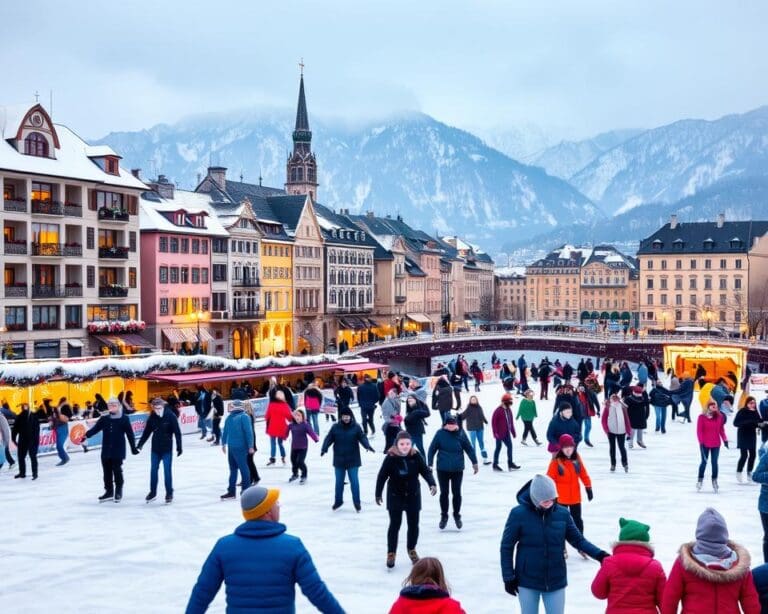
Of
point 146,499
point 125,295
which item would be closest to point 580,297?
point 125,295

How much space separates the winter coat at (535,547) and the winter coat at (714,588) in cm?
179

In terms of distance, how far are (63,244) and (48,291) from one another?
3050 mm

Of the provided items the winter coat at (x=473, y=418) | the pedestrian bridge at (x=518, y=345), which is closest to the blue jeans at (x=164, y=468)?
the winter coat at (x=473, y=418)

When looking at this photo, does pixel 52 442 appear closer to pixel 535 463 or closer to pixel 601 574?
pixel 535 463

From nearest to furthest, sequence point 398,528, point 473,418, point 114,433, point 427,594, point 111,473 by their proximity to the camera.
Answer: point 427,594, point 398,528, point 114,433, point 111,473, point 473,418

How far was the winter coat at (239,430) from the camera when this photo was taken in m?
16.9

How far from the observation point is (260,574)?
6461mm

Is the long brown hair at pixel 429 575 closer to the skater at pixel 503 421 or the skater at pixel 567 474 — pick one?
the skater at pixel 567 474

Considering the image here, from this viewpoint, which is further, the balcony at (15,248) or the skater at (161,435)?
the balcony at (15,248)

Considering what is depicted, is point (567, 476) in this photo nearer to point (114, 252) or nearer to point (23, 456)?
point (23, 456)

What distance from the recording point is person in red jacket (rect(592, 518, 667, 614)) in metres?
7.25

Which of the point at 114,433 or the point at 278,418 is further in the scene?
the point at 278,418

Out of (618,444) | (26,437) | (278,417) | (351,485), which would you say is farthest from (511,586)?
(26,437)

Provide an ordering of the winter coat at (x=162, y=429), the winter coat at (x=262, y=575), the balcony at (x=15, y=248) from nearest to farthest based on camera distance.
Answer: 1. the winter coat at (x=262, y=575)
2. the winter coat at (x=162, y=429)
3. the balcony at (x=15, y=248)
